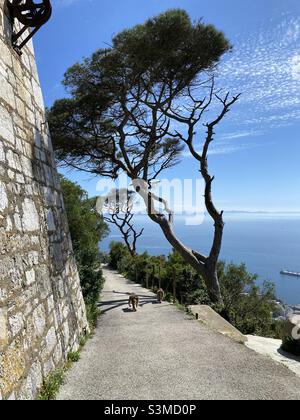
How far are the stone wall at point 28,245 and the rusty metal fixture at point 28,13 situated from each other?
15 cm

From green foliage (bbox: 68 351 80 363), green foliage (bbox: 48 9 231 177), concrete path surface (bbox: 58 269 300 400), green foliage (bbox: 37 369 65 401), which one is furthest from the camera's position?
green foliage (bbox: 48 9 231 177)

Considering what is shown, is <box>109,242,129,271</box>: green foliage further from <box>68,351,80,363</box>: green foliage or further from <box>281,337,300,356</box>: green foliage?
<box>68,351,80,363</box>: green foliage

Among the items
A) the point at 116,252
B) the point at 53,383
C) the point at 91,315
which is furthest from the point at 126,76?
the point at 116,252

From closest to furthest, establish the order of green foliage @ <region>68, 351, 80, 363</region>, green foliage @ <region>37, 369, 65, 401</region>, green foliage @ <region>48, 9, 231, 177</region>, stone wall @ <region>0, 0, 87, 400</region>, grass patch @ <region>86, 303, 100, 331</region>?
stone wall @ <region>0, 0, 87, 400</region>, green foliage @ <region>37, 369, 65, 401</region>, green foliage @ <region>68, 351, 80, 363</region>, grass patch @ <region>86, 303, 100, 331</region>, green foliage @ <region>48, 9, 231, 177</region>

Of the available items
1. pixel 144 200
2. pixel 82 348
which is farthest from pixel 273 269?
pixel 82 348

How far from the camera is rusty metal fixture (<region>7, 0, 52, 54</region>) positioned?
381cm

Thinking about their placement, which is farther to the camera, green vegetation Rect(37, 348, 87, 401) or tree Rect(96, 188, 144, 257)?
tree Rect(96, 188, 144, 257)

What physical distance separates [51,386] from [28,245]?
137cm

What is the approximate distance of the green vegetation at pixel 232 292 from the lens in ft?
34.8

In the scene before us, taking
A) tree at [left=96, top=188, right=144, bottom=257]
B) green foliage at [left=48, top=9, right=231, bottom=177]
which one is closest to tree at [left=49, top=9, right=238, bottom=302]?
green foliage at [left=48, top=9, right=231, bottom=177]

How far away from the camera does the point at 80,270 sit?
794 cm

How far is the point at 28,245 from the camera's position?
3.48 metres

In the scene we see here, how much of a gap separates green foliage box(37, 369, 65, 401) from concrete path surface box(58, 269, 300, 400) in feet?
0.31

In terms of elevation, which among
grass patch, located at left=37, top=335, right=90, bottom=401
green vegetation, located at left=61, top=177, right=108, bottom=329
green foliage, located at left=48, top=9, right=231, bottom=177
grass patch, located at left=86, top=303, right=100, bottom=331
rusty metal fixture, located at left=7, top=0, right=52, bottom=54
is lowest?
grass patch, located at left=86, top=303, right=100, bottom=331
